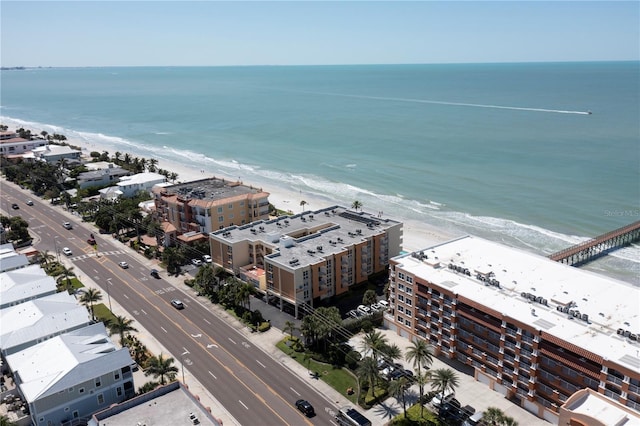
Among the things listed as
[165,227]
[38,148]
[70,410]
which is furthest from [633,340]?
[38,148]

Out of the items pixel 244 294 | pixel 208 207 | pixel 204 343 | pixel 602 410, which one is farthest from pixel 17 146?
pixel 602 410

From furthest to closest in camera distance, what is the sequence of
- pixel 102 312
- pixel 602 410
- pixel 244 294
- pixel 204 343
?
pixel 102 312
pixel 244 294
pixel 204 343
pixel 602 410

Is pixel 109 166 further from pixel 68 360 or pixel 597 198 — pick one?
pixel 597 198

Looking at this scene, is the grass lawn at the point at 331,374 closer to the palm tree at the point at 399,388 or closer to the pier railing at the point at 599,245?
the palm tree at the point at 399,388

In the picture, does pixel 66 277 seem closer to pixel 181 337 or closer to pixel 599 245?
pixel 181 337

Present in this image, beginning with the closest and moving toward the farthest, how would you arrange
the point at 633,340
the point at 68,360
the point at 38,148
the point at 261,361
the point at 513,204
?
1. the point at 633,340
2. the point at 68,360
3. the point at 261,361
4. the point at 513,204
5. the point at 38,148

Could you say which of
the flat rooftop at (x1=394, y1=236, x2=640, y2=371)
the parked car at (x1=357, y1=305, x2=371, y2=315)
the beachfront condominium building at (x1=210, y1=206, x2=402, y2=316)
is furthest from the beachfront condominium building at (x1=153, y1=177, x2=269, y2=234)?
the flat rooftop at (x1=394, y1=236, x2=640, y2=371)
